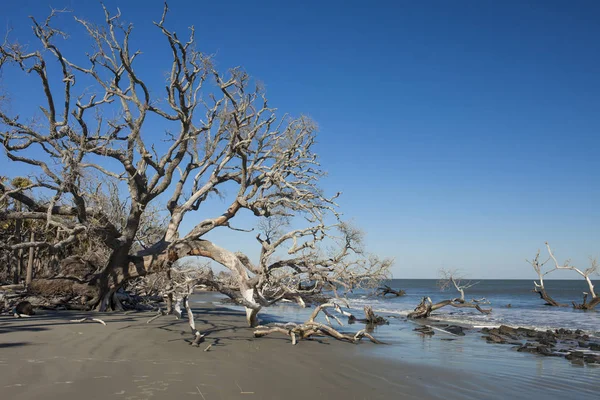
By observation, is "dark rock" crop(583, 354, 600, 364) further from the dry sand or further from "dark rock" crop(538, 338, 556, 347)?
the dry sand

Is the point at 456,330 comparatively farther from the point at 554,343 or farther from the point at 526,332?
the point at 554,343

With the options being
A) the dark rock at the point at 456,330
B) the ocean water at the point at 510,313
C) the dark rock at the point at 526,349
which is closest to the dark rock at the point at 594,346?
the dark rock at the point at 526,349

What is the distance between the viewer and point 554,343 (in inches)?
557

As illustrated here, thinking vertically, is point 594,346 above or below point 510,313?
above

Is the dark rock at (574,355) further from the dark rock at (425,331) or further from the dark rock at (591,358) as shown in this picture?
the dark rock at (425,331)

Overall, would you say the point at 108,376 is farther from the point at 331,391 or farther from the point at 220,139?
the point at 220,139

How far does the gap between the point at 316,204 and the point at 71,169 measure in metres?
7.73

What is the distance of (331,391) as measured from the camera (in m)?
6.51

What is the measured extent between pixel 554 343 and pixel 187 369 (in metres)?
11.8

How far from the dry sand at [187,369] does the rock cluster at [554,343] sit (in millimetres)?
4887

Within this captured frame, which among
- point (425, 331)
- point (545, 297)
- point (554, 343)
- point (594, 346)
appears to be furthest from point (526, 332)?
point (545, 297)

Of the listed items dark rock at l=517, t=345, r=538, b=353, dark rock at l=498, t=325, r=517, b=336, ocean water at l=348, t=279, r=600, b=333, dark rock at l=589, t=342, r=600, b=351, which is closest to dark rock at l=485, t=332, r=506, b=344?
dark rock at l=517, t=345, r=538, b=353

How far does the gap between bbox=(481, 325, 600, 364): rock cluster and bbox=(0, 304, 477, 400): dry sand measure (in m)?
4.89

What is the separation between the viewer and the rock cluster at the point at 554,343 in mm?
11695
